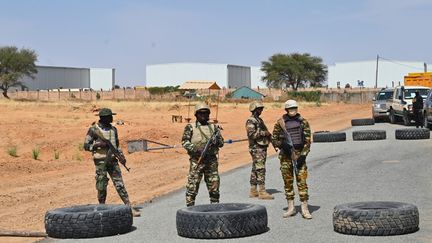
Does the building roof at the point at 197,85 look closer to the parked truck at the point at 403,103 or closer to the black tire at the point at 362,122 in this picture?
the black tire at the point at 362,122

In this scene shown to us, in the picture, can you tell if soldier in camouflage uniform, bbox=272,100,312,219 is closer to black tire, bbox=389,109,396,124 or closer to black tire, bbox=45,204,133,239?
black tire, bbox=45,204,133,239

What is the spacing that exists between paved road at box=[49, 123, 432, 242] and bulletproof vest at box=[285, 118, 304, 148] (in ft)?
3.71

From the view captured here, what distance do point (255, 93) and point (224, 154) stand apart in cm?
7114

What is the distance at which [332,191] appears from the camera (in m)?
13.7

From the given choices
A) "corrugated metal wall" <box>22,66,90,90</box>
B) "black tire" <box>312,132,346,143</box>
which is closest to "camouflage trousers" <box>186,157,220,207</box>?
"black tire" <box>312,132,346,143</box>

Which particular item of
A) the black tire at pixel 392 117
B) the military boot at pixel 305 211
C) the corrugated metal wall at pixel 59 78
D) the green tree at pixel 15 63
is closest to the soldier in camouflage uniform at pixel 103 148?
the military boot at pixel 305 211

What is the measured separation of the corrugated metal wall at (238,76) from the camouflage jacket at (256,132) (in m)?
122

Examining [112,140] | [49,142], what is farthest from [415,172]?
[49,142]

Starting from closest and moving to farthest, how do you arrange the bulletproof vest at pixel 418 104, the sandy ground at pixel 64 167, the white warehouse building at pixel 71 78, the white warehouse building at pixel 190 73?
the sandy ground at pixel 64 167 → the bulletproof vest at pixel 418 104 → the white warehouse building at pixel 71 78 → the white warehouse building at pixel 190 73

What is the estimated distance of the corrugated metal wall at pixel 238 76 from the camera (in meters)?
136

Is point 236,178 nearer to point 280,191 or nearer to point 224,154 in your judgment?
point 280,191

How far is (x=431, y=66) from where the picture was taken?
14100 centimetres

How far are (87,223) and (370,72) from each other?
120890 millimetres

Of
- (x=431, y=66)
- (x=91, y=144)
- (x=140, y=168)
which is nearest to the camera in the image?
(x=91, y=144)
